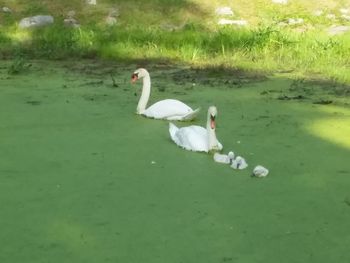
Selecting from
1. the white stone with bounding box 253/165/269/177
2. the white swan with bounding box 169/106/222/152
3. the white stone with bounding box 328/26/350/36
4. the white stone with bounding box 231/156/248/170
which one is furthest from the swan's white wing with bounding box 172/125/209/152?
the white stone with bounding box 328/26/350/36

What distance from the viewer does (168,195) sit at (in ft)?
8.43

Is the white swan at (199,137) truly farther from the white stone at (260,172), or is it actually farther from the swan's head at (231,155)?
the white stone at (260,172)

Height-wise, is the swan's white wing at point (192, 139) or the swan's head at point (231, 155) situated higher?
the swan's head at point (231, 155)

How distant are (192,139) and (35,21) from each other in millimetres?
3858

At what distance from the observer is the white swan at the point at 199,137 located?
3.12 m

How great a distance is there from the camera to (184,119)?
377 centimetres

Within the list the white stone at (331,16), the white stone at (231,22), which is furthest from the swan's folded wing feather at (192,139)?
the white stone at (331,16)

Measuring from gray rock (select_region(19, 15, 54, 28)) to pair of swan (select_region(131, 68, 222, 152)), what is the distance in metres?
2.72

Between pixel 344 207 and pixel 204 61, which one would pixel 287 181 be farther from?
pixel 204 61

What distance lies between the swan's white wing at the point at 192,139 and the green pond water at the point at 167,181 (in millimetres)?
A: 39

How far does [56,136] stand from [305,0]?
4644mm

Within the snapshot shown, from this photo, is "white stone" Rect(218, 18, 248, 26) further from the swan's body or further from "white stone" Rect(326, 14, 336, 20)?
the swan's body

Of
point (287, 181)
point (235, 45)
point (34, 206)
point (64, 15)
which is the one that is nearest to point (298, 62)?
point (235, 45)

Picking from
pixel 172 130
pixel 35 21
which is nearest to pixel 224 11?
pixel 35 21
